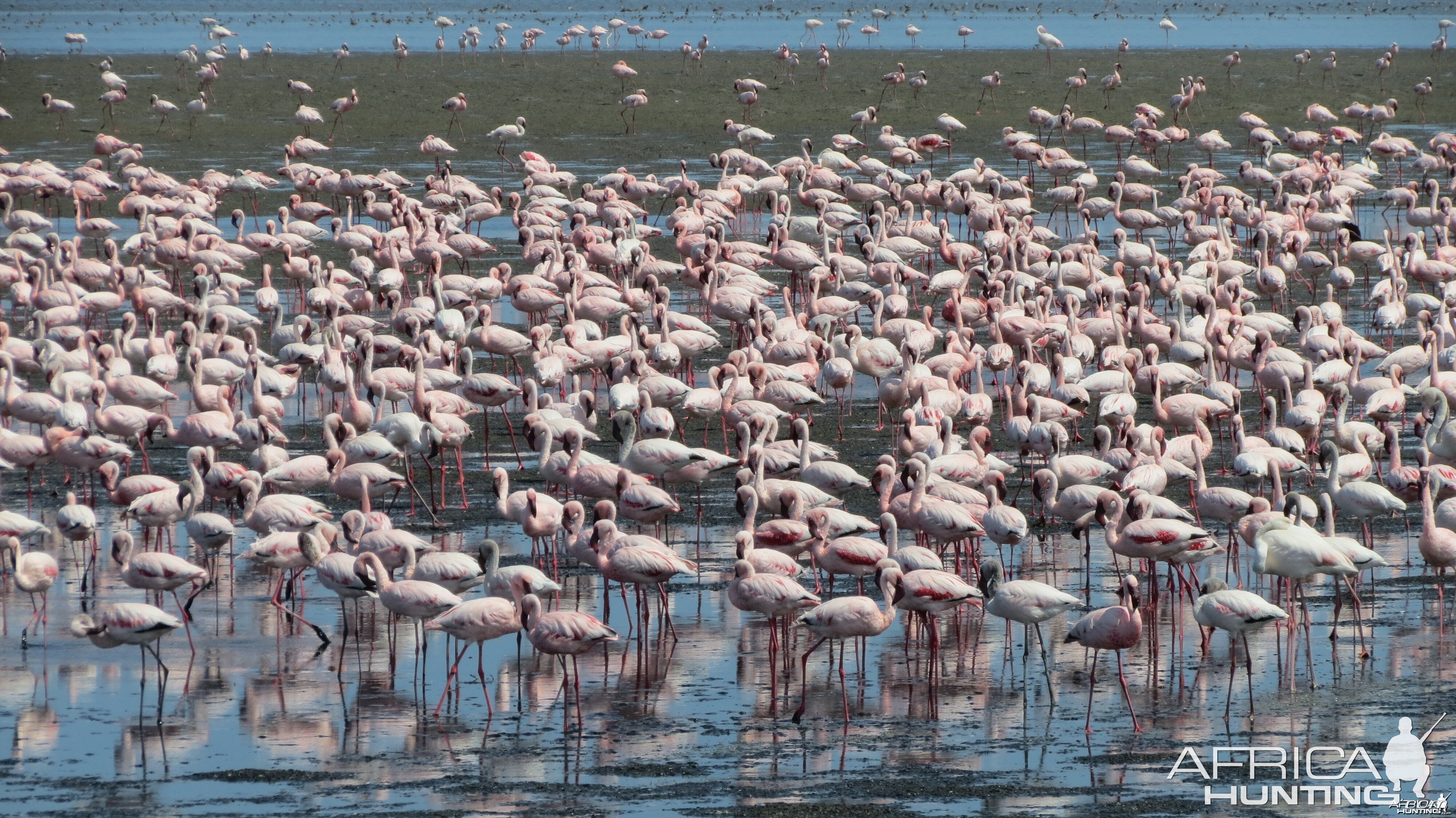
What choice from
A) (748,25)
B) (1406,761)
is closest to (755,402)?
(1406,761)

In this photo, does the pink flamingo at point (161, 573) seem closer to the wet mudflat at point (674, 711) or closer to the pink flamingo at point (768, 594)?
the wet mudflat at point (674, 711)

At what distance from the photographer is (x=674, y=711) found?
9.90m

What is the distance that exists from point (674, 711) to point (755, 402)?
574cm

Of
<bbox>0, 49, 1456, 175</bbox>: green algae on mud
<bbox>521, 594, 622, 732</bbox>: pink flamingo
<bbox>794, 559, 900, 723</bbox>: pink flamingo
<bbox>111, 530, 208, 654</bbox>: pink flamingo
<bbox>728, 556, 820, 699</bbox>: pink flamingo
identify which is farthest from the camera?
<bbox>0, 49, 1456, 175</bbox>: green algae on mud

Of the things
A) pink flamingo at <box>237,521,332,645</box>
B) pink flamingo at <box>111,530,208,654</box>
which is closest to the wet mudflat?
pink flamingo at <box>237,521,332,645</box>

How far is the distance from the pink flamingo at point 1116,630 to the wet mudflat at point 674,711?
164mm

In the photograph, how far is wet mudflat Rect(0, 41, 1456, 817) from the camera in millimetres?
8609

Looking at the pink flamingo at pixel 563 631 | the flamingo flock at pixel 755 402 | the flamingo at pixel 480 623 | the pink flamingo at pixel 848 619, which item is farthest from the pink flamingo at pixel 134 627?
the pink flamingo at pixel 848 619

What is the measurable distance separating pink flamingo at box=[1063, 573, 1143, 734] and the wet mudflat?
16 centimetres

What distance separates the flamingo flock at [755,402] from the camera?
35.6 feet

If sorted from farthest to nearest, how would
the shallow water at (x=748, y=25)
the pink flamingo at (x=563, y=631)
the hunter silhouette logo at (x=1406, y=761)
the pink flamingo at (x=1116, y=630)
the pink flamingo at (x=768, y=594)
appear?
1. the shallow water at (x=748, y=25)
2. the pink flamingo at (x=768, y=594)
3. the pink flamingo at (x=563, y=631)
4. the pink flamingo at (x=1116, y=630)
5. the hunter silhouette logo at (x=1406, y=761)

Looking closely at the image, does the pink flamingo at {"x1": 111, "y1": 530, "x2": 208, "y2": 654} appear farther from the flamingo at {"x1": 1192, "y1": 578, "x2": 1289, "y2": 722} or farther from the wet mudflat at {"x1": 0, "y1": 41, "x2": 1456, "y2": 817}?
the flamingo at {"x1": 1192, "y1": 578, "x2": 1289, "y2": 722}

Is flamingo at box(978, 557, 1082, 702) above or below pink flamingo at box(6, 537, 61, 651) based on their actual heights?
above

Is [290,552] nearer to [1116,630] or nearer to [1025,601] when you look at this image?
[1025,601]
